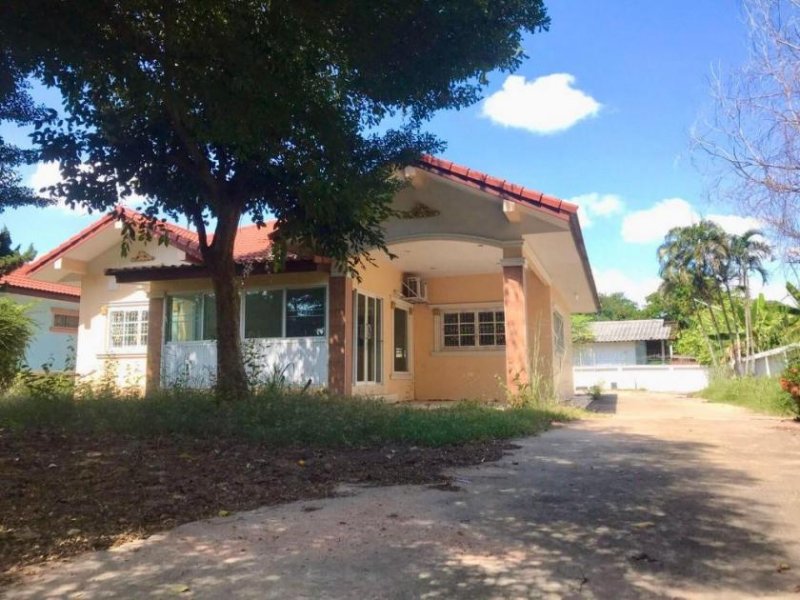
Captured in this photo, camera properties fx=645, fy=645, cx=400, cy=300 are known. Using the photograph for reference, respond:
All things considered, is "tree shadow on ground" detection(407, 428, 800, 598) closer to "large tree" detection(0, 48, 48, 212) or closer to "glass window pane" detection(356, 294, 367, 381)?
"large tree" detection(0, 48, 48, 212)

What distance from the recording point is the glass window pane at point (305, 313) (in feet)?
44.3

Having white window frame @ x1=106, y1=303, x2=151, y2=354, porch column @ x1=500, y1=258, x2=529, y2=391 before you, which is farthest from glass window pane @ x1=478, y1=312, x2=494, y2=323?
white window frame @ x1=106, y1=303, x2=151, y2=354

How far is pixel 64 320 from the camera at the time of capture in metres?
23.3

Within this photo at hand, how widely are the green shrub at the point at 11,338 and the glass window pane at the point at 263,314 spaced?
4.47 m

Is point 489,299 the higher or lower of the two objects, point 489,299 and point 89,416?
the higher

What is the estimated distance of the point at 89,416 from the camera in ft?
28.2

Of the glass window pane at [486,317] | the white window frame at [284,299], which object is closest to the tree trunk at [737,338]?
the glass window pane at [486,317]

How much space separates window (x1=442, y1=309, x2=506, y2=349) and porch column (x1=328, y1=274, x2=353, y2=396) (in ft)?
13.9

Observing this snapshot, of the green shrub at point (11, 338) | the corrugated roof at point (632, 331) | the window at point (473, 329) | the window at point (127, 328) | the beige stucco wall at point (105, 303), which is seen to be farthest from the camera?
the corrugated roof at point (632, 331)

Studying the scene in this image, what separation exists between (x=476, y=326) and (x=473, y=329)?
4.4 inches

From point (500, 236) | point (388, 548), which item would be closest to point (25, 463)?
point (388, 548)

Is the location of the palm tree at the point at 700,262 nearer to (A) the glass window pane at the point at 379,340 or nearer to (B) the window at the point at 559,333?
(B) the window at the point at 559,333

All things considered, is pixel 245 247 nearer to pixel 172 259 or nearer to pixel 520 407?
pixel 172 259

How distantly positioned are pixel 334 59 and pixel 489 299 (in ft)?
33.9
